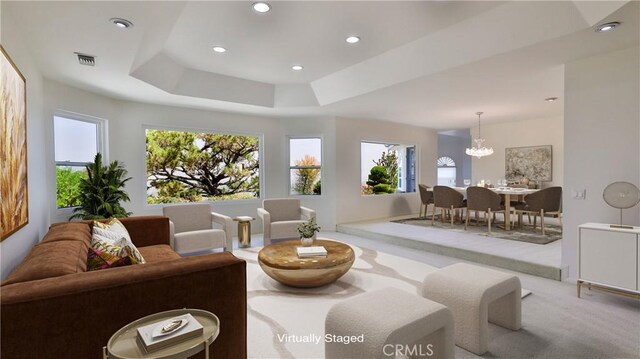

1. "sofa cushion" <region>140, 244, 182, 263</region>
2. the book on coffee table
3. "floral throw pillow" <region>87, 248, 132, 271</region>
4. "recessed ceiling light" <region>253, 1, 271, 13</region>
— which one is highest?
"recessed ceiling light" <region>253, 1, 271, 13</region>

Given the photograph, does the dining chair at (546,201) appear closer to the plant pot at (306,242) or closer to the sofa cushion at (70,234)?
A: the plant pot at (306,242)

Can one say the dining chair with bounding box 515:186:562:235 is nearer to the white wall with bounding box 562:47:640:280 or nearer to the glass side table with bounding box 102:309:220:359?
the white wall with bounding box 562:47:640:280

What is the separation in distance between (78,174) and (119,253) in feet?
9.99

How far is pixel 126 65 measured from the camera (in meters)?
3.46

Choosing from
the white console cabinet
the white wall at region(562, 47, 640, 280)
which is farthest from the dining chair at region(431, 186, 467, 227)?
the white console cabinet

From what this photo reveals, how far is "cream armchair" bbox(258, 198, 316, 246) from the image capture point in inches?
197

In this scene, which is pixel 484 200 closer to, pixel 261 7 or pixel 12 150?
pixel 261 7

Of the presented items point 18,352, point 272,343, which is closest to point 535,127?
point 272,343

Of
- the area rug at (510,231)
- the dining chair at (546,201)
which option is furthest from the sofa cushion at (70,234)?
the dining chair at (546,201)

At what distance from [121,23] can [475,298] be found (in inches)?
136

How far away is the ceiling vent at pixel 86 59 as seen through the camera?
3.15 meters

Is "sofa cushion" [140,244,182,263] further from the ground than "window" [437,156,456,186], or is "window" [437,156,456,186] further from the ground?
"window" [437,156,456,186]

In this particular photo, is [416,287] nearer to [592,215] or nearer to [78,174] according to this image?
[592,215]

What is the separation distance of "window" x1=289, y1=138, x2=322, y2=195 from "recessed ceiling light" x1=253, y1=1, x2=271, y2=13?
13.1 feet
